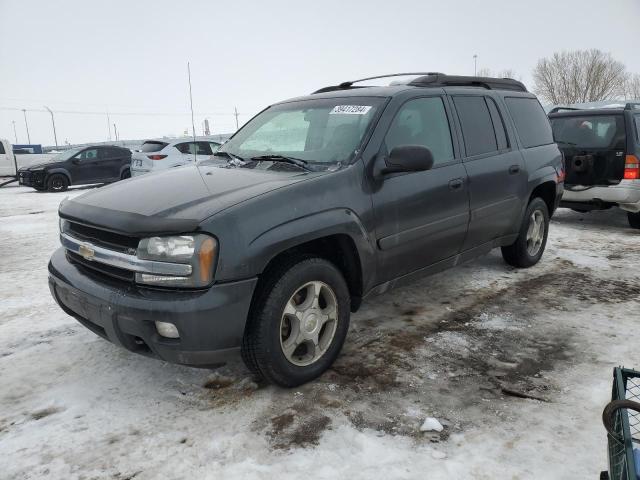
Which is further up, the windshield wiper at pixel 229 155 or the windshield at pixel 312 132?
the windshield at pixel 312 132

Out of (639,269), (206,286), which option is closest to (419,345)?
(206,286)

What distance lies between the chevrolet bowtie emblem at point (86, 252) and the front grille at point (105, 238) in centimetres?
4

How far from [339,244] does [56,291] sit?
1.81 metres

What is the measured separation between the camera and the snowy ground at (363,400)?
7.60ft

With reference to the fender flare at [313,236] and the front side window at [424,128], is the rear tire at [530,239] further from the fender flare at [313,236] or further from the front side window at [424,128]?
the fender flare at [313,236]

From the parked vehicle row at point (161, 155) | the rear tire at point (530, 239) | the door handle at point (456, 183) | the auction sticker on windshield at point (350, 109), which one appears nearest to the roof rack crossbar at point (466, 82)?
the auction sticker on windshield at point (350, 109)

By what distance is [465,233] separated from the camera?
13.4 feet

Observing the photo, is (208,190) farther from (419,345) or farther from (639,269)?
(639,269)

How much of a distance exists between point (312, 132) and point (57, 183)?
14284 millimetres

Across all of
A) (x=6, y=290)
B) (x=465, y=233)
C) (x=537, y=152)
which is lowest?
(x=6, y=290)

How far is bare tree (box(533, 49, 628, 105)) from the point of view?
2143 inches

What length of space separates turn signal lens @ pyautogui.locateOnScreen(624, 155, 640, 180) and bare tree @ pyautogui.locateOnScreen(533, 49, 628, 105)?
2081 inches

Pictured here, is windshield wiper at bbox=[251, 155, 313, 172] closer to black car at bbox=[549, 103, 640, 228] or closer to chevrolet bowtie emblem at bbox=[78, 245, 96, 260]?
chevrolet bowtie emblem at bbox=[78, 245, 96, 260]

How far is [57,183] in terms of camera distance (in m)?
15.4
